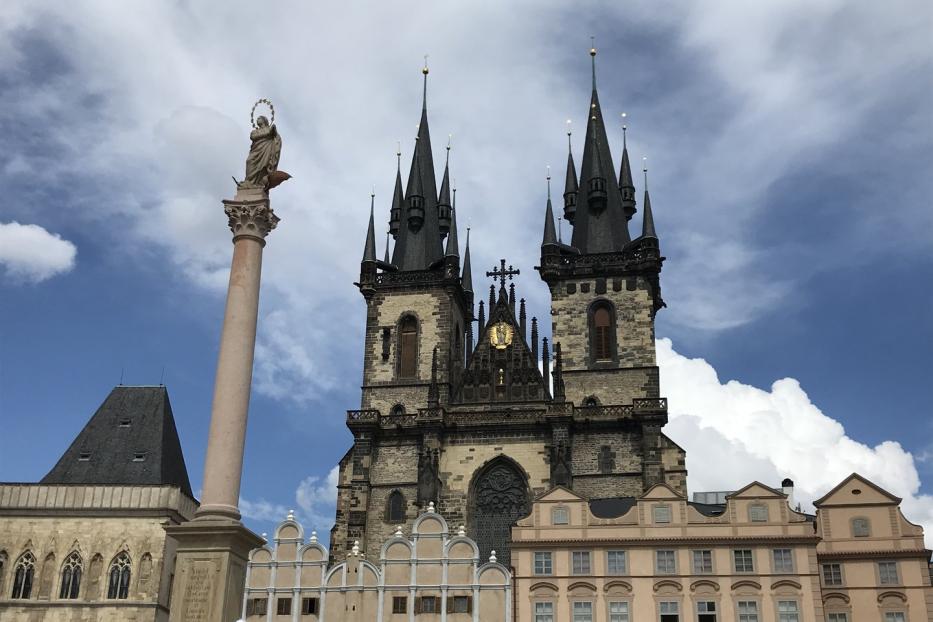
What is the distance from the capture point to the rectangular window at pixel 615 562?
40000 millimetres

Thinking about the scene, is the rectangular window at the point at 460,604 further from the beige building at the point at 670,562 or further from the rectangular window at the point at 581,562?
the rectangular window at the point at 581,562

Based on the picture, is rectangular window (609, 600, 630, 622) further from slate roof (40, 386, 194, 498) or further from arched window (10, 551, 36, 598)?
arched window (10, 551, 36, 598)

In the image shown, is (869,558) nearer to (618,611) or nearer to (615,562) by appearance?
(615,562)

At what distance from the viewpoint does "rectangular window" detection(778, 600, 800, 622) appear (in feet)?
126

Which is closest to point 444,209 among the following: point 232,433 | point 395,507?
point 395,507

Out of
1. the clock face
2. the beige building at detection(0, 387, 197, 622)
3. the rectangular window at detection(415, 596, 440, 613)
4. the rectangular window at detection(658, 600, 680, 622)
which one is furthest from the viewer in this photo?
the clock face

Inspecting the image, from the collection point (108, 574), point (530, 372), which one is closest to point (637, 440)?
point (530, 372)

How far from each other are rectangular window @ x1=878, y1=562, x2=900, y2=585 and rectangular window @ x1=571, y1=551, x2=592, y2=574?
10681 millimetres

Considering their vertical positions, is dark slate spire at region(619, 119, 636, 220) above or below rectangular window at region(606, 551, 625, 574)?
above

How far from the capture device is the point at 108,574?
1624 inches

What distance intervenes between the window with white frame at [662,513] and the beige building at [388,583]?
6179 mm

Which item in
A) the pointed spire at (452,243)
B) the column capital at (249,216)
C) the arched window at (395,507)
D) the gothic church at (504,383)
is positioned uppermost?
the pointed spire at (452,243)

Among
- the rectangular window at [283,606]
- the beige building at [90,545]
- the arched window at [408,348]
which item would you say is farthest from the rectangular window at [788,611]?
the arched window at [408,348]

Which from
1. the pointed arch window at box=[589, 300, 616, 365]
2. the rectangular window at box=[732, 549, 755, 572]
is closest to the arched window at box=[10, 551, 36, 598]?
the rectangular window at box=[732, 549, 755, 572]
